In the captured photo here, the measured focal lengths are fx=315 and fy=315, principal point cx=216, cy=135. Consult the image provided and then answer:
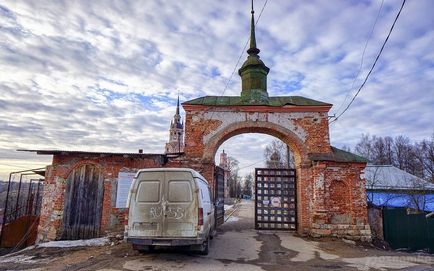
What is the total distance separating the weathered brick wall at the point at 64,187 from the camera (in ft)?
37.1

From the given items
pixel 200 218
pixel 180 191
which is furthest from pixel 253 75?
pixel 200 218

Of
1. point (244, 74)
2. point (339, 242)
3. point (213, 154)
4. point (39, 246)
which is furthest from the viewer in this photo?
point (244, 74)

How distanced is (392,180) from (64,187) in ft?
90.2

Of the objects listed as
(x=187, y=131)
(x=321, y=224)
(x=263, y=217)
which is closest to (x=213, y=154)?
(x=187, y=131)

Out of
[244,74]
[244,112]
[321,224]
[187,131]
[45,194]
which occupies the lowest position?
[321,224]

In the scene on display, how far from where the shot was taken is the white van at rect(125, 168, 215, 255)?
23.8ft

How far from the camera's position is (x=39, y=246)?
10406 millimetres

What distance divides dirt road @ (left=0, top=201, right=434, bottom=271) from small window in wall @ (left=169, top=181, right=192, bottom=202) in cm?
150

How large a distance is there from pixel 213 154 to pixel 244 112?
2.21 meters

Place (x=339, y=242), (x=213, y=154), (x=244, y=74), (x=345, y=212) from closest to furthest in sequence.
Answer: (x=339, y=242)
(x=345, y=212)
(x=213, y=154)
(x=244, y=74)

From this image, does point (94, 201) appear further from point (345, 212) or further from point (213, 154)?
point (345, 212)

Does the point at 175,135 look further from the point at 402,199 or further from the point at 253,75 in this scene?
the point at 253,75

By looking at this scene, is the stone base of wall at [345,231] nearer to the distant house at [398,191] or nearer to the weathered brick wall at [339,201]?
the weathered brick wall at [339,201]

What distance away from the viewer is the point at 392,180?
2853cm
